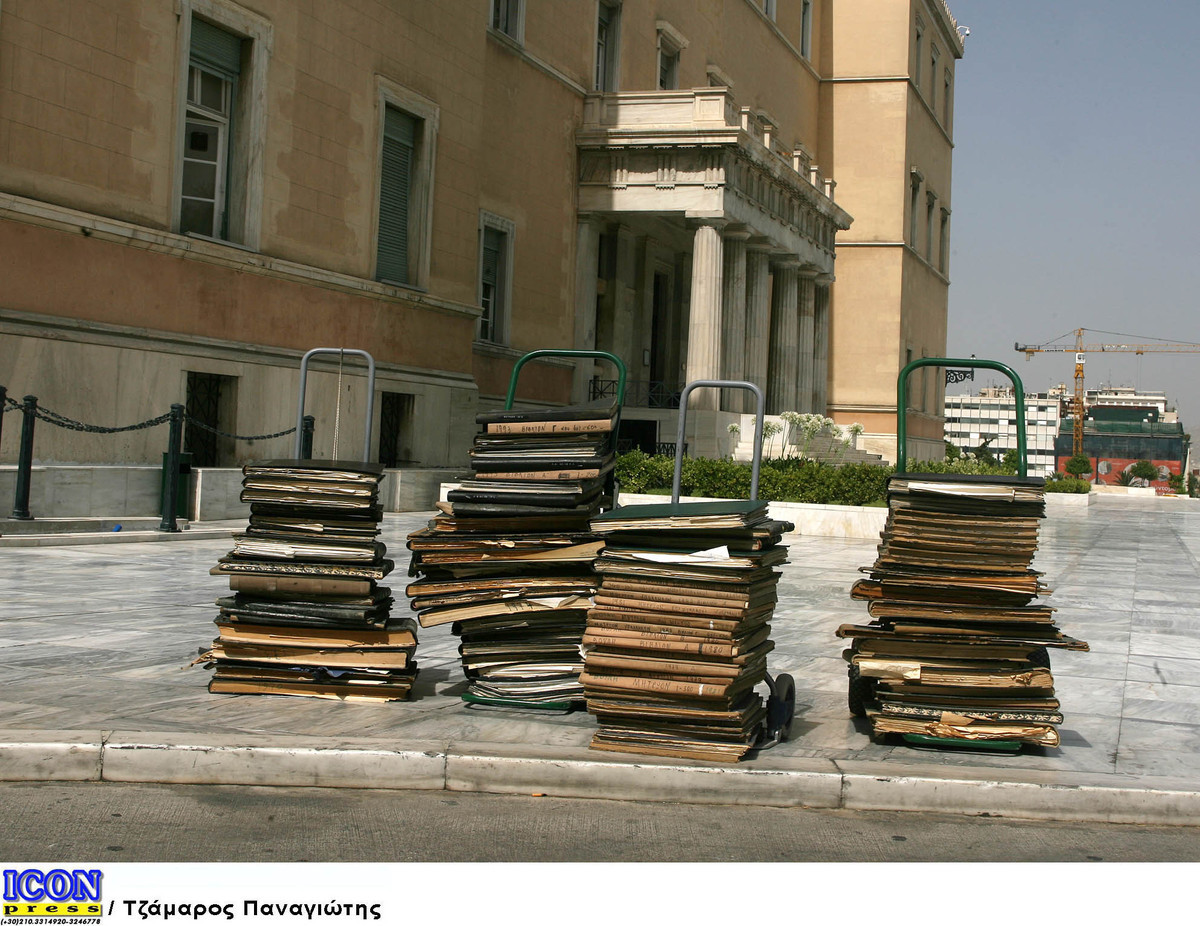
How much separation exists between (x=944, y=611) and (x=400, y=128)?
18.6 metres

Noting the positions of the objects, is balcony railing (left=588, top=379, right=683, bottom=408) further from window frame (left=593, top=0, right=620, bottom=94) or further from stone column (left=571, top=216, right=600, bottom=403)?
window frame (left=593, top=0, right=620, bottom=94)

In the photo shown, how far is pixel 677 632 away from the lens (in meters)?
5.92

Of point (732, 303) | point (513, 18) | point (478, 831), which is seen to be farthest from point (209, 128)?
point (732, 303)

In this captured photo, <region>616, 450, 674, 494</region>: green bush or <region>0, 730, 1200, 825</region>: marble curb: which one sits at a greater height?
<region>616, 450, 674, 494</region>: green bush

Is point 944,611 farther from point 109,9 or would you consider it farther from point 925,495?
point 109,9

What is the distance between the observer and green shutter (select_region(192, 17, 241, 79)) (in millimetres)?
17953

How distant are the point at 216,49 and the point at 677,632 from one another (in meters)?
15.4

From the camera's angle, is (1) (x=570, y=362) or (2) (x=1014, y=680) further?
(1) (x=570, y=362)

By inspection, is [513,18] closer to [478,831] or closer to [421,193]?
[421,193]

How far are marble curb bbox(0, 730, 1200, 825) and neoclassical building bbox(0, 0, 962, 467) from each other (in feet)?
13.4

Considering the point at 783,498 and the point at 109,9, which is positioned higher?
the point at 109,9

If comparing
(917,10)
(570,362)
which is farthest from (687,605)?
(917,10)

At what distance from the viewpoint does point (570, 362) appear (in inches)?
1221

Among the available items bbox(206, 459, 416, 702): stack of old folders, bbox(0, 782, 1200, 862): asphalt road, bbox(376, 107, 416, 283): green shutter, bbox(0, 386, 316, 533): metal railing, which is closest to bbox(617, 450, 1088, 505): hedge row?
bbox(376, 107, 416, 283): green shutter
